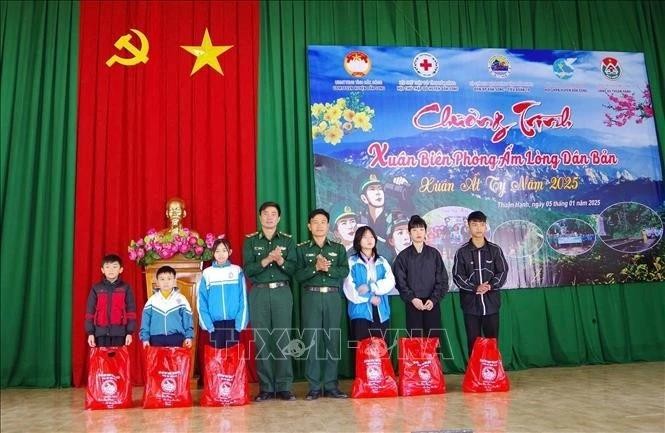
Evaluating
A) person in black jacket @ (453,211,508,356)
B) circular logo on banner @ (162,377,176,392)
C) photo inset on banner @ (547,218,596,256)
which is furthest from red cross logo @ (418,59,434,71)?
circular logo on banner @ (162,377,176,392)

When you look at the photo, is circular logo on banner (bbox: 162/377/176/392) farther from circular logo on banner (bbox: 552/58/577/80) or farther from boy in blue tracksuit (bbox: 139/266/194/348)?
circular logo on banner (bbox: 552/58/577/80)

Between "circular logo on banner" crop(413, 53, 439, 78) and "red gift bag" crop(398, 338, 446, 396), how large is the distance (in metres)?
2.46

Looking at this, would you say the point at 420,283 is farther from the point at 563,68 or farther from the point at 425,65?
the point at 563,68

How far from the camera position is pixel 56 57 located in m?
4.83

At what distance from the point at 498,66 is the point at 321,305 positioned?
287 centimetres

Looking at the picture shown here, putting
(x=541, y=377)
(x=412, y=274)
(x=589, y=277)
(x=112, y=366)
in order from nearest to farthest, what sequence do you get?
(x=112, y=366) < (x=412, y=274) < (x=541, y=377) < (x=589, y=277)

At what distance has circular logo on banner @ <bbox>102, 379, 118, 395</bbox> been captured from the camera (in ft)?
11.8

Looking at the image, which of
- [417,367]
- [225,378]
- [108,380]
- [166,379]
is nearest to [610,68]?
[417,367]

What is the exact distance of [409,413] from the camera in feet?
10.5

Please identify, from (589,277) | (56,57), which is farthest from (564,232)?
(56,57)

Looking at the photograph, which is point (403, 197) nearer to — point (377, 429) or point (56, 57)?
point (377, 429)

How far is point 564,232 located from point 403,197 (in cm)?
150

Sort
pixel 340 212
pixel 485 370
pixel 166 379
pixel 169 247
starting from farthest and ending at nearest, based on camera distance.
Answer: pixel 340 212
pixel 169 247
pixel 485 370
pixel 166 379

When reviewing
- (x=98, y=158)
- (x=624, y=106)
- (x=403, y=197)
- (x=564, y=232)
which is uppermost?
(x=624, y=106)
